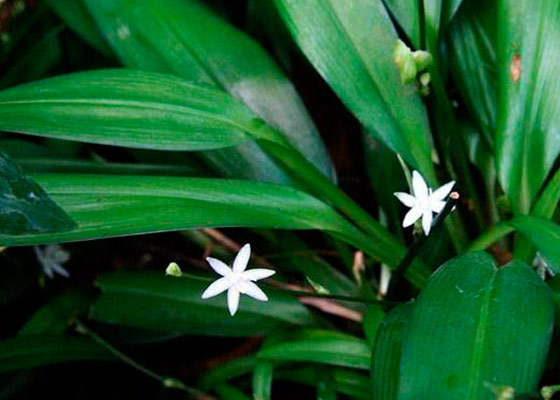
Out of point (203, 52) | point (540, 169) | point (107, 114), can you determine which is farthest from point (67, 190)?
point (540, 169)

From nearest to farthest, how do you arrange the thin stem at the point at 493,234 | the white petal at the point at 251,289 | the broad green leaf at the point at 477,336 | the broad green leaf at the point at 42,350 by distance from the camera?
the broad green leaf at the point at 477,336, the white petal at the point at 251,289, the thin stem at the point at 493,234, the broad green leaf at the point at 42,350

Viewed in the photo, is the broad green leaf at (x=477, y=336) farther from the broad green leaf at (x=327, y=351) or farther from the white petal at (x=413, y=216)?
the broad green leaf at (x=327, y=351)

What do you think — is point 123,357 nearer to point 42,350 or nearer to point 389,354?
point 42,350

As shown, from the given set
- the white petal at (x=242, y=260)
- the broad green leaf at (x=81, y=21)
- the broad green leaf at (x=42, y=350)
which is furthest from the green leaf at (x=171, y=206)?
the broad green leaf at (x=81, y=21)

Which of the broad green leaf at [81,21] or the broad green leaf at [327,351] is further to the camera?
the broad green leaf at [81,21]

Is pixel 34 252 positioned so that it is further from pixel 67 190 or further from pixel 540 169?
pixel 540 169

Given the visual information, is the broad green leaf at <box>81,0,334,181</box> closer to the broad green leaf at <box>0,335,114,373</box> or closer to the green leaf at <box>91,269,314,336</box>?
the green leaf at <box>91,269,314,336</box>

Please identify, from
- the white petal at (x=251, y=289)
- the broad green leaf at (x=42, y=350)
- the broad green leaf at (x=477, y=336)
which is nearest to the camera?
the broad green leaf at (x=477, y=336)
